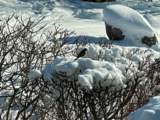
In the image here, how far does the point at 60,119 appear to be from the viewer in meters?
4.17

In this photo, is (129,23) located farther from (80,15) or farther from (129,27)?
(80,15)

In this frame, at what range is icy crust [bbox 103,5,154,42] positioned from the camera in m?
13.0

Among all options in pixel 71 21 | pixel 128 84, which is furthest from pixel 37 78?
pixel 71 21

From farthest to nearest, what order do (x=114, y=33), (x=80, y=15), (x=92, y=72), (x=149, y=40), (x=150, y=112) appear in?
(x=80, y=15), (x=114, y=33), (x=149, y=40), (x=92, y=72), (x=150, y=112)

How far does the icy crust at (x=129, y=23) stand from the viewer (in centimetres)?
1295

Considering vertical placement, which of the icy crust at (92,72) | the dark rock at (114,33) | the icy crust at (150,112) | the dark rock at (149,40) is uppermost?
the icy crust at (150,112)

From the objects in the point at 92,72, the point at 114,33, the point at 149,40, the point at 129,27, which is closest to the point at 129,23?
the point at 129,27

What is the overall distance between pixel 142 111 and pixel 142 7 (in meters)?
22.0

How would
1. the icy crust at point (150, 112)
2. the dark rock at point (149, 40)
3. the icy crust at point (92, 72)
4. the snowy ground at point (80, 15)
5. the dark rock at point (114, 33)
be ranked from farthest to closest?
the dark rock at point (114, 33), the dark rock at point (149, 40), the snowy ground at point (80, 15), the icy crust at point (92, 72), the icy crust at point (150, 112)

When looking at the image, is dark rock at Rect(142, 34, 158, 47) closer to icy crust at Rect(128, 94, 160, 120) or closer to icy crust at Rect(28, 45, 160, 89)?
icy crust at Rect(28, 45, 160, 89)

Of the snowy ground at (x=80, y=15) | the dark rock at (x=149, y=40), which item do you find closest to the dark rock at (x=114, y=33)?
the snowy ground at (x=80, y=15)

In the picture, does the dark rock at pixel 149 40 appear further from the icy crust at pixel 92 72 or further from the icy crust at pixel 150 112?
the icy crust at pixel 150 112

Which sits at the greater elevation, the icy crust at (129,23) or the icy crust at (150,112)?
the icy crust at (150,112)

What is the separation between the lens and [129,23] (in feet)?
42.5
